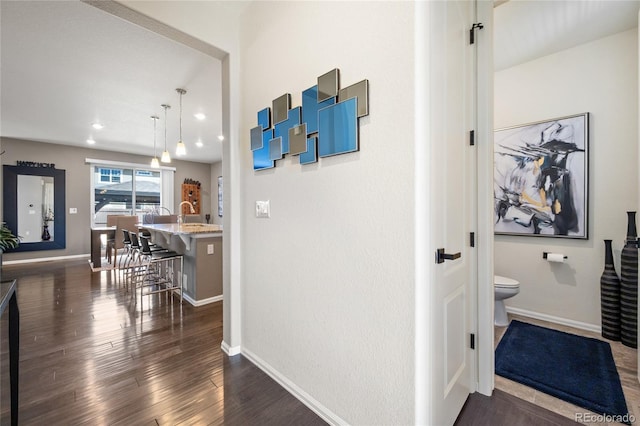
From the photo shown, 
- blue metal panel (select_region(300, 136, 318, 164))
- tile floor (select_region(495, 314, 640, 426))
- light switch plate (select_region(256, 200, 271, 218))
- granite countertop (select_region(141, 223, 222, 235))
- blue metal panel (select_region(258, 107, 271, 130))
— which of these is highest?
blue metal panel (select_region(258, 107, 271, 130))

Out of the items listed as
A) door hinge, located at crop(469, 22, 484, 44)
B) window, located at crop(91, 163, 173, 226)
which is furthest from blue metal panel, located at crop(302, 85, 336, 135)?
window, located at crop(91, 163, 173, 226)

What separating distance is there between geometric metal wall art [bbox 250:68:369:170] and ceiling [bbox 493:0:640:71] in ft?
5.38

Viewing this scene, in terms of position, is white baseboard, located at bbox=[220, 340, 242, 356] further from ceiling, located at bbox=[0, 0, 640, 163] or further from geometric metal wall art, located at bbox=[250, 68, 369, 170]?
ceiling, located at bbox=[0, 0, 640, 163]

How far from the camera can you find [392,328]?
1265 millimetres

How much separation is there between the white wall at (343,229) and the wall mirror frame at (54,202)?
278 inches

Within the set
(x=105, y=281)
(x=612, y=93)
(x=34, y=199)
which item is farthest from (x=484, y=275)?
(x=34, y=199)

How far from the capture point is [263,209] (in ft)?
6.67

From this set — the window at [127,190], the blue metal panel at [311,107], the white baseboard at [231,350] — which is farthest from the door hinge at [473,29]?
the window at [127,190]

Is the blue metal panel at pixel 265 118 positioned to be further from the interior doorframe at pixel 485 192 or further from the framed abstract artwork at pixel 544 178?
the framed abstract artwork at pixel 544 178

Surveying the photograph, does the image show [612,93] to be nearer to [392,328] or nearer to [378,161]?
[378,161]

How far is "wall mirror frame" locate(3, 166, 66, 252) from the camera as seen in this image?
5883mm

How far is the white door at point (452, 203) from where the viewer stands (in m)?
1.24

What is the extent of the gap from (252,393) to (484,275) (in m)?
1.69

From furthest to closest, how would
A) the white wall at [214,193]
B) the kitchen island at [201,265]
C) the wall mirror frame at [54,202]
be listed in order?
the white wall at [214,193]
the wall mirror frame at [54,202]
the kitchen island at [201,265]
